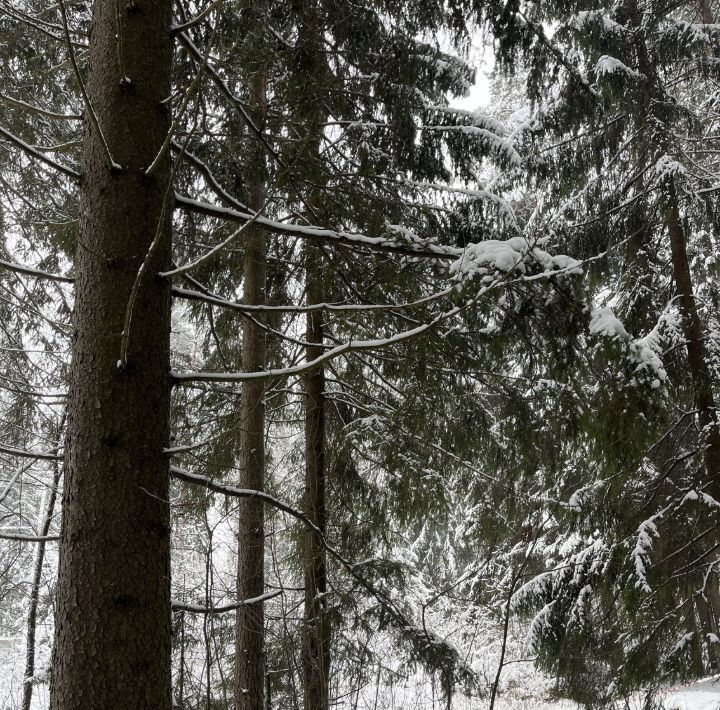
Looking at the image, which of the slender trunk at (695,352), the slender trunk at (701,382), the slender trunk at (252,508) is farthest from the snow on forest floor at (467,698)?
the slender trunk at (701,382)

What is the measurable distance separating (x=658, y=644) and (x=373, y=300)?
4333 mm

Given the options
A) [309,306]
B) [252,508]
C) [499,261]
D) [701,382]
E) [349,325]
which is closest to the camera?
[309,306]

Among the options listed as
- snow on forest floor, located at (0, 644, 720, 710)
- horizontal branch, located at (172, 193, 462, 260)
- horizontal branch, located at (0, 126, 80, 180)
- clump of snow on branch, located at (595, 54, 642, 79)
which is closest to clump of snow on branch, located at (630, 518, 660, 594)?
snow on forest floor, located at (0, 644, 720, 710)

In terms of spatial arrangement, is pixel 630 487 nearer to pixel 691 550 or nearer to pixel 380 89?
pixel 691 550

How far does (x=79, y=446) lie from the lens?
7.41 ft

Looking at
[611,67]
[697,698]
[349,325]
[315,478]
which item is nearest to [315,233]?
[349,325]

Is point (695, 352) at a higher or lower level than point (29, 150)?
higher

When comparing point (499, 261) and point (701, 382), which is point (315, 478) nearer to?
point (499, 261)

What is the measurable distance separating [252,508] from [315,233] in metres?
3.01

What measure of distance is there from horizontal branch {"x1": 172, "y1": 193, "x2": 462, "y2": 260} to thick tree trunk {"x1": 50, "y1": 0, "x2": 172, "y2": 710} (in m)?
0.26

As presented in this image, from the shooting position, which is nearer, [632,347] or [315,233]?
[315,233]

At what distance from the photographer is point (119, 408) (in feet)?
7.48

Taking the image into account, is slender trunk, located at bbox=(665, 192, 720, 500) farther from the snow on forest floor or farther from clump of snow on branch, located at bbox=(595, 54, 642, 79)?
the snow on forest floor

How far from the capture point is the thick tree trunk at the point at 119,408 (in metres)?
2.07
